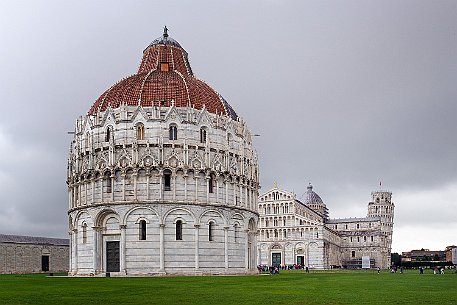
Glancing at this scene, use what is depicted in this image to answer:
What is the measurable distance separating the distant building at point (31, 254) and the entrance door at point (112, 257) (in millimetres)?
33766

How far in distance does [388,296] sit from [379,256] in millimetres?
150691

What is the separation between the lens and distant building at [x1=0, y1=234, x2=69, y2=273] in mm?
94750

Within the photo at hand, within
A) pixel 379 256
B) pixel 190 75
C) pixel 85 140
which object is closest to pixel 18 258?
pixel 85 140

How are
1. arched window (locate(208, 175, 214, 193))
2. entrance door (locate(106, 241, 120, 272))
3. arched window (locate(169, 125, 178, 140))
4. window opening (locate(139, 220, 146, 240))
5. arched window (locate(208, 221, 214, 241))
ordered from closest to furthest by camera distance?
1. window opening (locate(139, 220, 146, 240))
2. entrance door (locate(106, 241, 120, 272))
3. arched window (locate(169, 125, 178, 140))
4. arched window (locate(208, 221, 214, 241))
5. arched window (locate(208, 175, 214, 193))

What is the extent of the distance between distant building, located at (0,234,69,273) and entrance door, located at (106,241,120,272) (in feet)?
111

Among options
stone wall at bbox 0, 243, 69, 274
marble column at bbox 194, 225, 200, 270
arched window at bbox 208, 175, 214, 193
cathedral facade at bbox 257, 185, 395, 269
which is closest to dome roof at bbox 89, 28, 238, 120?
arched window at bbox 208, 175, 214, 193

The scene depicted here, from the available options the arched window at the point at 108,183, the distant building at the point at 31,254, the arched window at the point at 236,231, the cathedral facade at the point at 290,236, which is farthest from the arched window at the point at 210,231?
the cathedral facade at the point at 290,236

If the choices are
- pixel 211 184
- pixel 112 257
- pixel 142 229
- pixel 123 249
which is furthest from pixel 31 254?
pixel 211 184

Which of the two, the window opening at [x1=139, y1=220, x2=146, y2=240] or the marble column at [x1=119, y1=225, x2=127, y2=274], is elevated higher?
the window opening at [x1=139, y1=220, x2=146, y2=240]

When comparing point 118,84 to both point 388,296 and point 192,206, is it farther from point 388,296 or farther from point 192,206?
point 388,296

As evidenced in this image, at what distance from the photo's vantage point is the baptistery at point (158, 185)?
65500 mm

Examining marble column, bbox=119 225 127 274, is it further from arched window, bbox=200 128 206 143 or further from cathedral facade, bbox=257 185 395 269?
cathedral facade, bbox=257 185 395 269

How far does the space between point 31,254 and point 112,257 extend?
3765cm

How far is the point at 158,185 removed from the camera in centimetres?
6569
